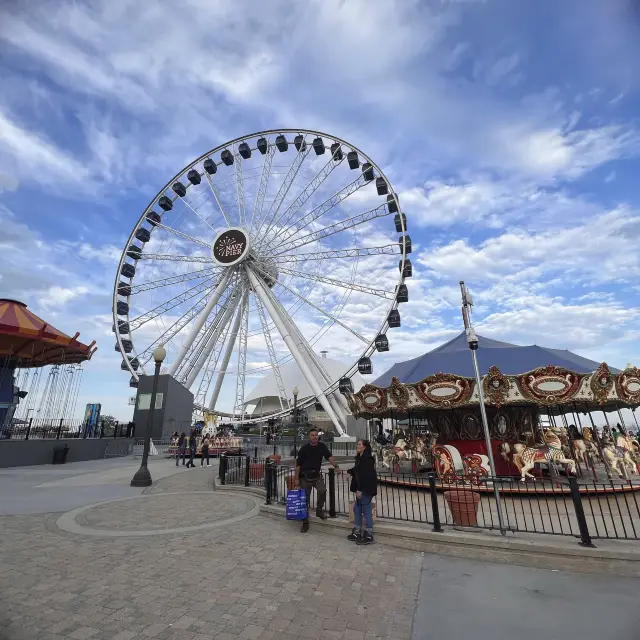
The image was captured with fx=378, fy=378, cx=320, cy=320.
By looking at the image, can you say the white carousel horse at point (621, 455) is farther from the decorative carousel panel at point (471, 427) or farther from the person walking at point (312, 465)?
the person walking at point (312, 465)

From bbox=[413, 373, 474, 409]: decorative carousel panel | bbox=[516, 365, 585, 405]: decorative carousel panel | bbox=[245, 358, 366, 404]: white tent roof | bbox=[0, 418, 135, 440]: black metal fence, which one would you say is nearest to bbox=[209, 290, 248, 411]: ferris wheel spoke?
bbox=[0, 418, 135, 440]: black metal fence

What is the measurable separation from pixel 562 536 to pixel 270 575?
179 inches

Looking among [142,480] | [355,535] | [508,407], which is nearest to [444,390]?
[508,407]

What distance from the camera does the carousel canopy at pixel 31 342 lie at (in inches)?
912

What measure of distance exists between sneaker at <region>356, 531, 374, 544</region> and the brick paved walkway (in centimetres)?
19

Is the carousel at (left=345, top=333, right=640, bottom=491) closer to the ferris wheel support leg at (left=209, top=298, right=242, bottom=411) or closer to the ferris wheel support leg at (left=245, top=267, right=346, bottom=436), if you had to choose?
the ferris wheel support leg at (left=245, top=267, right=346, bottom=436)

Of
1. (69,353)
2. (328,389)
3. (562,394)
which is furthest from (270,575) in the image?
(69,353)

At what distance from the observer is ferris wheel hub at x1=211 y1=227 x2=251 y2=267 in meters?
26.7

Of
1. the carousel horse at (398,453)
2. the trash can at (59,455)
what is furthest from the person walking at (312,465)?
the trash can at (59,455)

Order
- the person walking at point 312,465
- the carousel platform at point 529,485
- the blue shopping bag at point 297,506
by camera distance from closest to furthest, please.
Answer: the blue shopping bag at point 297,506, the person walking at point 312,465, the carousel platform at point 529,485

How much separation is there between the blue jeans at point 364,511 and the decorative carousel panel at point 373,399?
8.18 meters

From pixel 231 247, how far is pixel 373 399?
1731 cm

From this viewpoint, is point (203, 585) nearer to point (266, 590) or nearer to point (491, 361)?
point (266, 590)

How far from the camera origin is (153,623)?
12.3ft
